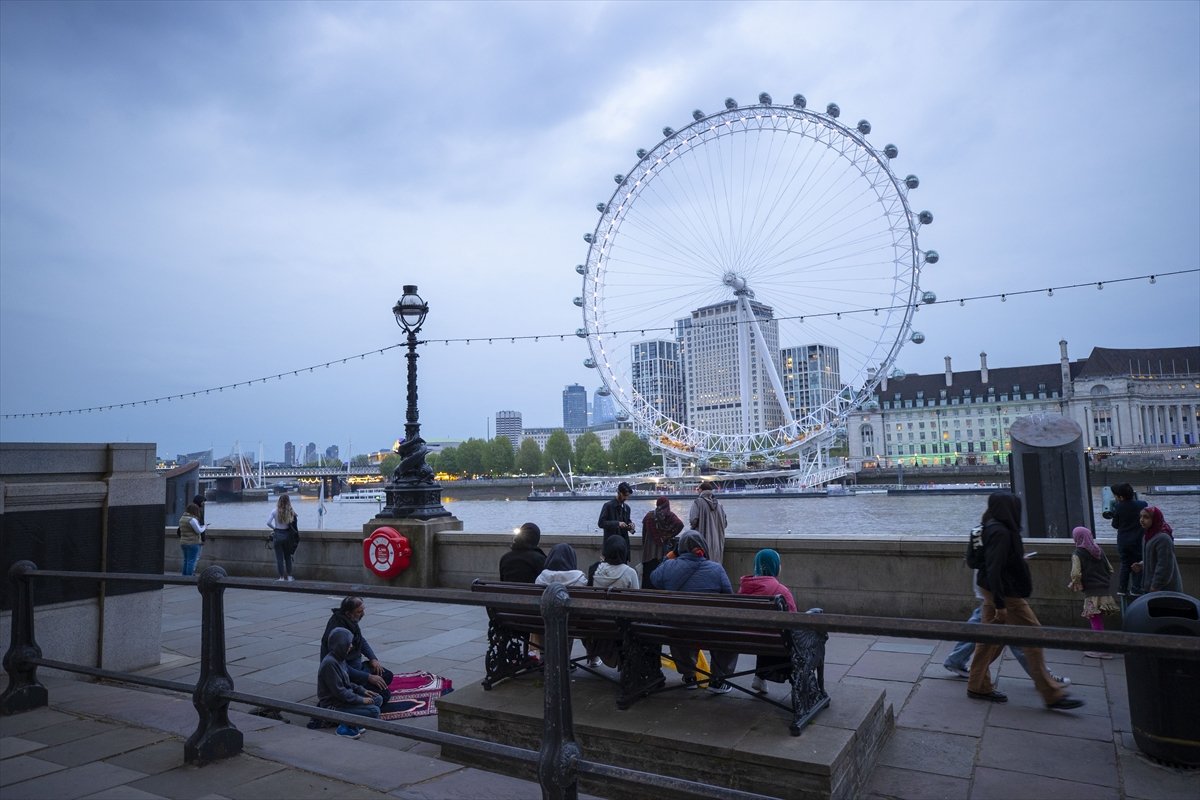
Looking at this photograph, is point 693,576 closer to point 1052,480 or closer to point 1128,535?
point 1128,535

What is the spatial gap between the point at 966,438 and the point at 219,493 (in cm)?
11835

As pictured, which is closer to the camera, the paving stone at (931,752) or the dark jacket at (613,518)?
the paving stone at (931,752)

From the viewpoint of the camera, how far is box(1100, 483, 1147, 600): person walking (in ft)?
25.4

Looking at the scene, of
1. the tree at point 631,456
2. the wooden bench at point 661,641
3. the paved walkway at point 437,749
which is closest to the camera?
the paved walkway at point 437,749

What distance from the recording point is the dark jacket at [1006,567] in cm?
625

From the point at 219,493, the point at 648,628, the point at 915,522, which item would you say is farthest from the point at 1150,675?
the point at 219,493

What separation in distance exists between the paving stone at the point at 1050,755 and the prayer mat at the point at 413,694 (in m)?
4.05

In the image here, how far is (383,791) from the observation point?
13.0 feet

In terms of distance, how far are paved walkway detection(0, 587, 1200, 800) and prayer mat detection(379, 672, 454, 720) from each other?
0.19 m

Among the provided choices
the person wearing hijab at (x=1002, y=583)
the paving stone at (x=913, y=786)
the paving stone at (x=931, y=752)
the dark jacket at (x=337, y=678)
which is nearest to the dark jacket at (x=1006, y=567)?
the person wearing hijab at (x=1002, y=583)

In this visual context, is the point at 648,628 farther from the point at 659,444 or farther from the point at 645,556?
the point at 659,444

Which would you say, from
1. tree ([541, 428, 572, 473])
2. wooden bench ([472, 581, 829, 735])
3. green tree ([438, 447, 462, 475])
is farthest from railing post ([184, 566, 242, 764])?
green tree ([438, 447, 462, 475])

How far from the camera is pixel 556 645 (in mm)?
3383

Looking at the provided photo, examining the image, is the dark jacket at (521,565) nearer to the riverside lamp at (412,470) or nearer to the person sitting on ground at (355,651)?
the person sitting on ground at (355,651)
